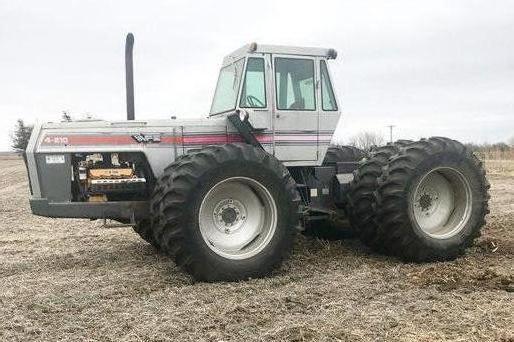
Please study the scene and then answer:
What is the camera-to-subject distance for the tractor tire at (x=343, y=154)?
8.73 m

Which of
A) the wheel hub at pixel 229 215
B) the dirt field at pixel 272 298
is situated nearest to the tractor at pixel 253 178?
the wheel hub at pixel 229 215

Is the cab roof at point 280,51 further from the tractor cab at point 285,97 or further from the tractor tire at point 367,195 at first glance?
the tractor tire at point 367,195

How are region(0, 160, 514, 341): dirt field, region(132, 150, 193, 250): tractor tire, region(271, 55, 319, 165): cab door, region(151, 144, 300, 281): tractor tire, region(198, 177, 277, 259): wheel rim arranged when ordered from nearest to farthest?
region(0, 160, 514, 341): dirt field, region(151, 144, 300, 281): tractor tire, region(198, 177, 277, 259): wheel rim, region(271, 55, 319, 165): cab door, region(132, 150, 193, 250): tractor tire

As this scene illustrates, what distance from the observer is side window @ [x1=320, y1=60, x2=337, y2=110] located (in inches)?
295

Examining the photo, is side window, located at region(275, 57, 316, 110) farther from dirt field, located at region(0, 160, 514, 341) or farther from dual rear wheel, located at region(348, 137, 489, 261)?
dirt field, located at region(0, 160, 514, 341)

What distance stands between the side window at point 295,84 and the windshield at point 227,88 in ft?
1.59

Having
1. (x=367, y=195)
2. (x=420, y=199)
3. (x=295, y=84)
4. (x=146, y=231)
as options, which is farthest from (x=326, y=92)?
(x=146, y=231)

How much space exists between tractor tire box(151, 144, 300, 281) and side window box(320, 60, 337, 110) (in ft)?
4.69

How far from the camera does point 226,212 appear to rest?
662 cm

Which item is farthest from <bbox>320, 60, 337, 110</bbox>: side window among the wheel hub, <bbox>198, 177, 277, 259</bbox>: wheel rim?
the wheel hub

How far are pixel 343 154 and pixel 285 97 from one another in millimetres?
1961

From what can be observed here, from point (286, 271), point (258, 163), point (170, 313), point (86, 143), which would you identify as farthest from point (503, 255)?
point (86, 143)

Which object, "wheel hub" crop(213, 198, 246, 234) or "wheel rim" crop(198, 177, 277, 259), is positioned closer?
"wheel rim" crop(198, 177, 277, 259)

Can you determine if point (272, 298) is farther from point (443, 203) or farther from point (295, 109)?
point (443, 203)
